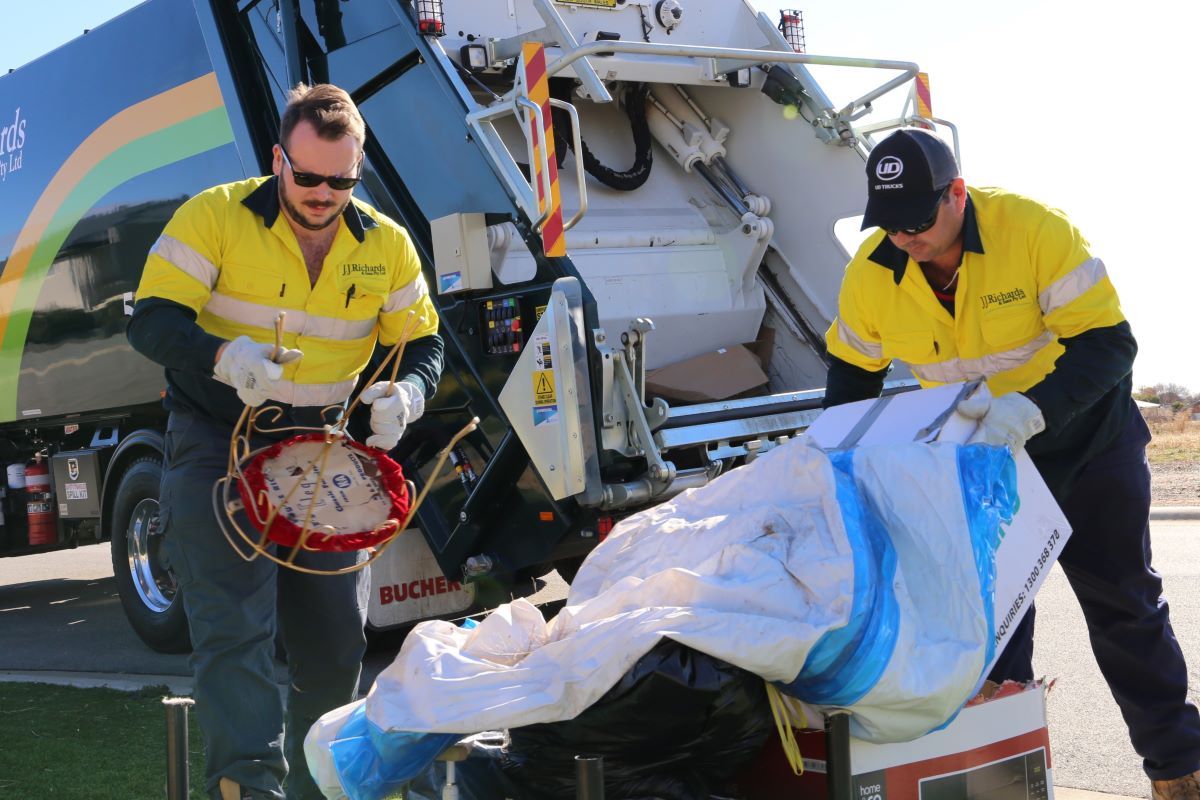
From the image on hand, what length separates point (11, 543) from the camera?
26.8ft

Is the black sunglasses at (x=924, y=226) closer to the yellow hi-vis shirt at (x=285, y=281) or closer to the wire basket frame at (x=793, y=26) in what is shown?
the yellow hi-vis shirt at (x=285, y=281)

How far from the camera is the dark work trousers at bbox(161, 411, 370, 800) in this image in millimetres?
2885

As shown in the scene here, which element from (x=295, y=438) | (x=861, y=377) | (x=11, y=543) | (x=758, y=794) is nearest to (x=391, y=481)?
(x=295, y=438)

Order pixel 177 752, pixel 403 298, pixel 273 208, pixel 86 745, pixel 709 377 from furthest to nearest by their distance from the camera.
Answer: pixel 709 377 < pixel 86 745 < pixel 403 298 < pixel 273 208 < pixel 177 752

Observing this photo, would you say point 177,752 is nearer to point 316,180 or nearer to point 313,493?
point 313,493

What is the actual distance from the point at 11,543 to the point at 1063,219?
23.6 ft

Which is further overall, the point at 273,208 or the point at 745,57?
the point at 745,57

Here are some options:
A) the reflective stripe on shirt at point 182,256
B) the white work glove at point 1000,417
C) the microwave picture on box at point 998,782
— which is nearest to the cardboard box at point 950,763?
the microwave picture on box at point 998,782

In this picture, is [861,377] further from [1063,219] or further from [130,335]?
[130,335]

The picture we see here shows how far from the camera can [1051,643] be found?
5.32 meters

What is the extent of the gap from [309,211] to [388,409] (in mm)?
500

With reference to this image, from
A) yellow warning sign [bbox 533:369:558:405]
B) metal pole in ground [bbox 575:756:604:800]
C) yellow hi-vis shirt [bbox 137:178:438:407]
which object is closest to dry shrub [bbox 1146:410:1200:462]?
yellow warning sign [bbox 533:369:558:405]

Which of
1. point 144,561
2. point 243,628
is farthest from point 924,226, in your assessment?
point 144,561

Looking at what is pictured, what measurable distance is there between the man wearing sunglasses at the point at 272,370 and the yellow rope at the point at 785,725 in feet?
3.80
